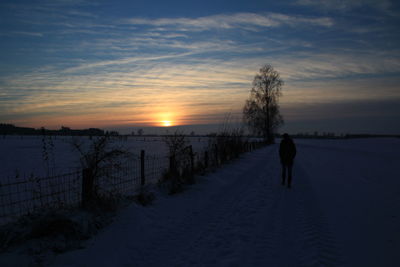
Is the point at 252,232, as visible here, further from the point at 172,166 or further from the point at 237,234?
the point at 172,166

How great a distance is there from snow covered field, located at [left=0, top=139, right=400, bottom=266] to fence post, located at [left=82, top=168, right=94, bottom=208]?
2.58ft

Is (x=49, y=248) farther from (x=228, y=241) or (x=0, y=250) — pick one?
(x=228, y=241)

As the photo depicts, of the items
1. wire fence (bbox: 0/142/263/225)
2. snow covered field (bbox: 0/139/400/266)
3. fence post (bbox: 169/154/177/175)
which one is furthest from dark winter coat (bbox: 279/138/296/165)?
fence post (bbox: 169/154/177/175)

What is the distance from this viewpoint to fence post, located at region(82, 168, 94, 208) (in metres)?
5.93

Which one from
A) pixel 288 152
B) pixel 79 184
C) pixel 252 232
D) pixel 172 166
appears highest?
pixel 288 152

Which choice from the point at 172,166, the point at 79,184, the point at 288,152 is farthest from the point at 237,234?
the point at 288,152

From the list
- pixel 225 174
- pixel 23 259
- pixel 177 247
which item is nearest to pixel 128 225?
pixel 177 247

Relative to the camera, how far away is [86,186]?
19.6 feet

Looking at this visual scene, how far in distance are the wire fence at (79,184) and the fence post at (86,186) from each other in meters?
0.02

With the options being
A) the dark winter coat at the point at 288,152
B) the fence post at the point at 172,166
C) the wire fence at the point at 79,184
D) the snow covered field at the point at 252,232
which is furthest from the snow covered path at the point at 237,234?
the dark winter coat at the point at 288,152

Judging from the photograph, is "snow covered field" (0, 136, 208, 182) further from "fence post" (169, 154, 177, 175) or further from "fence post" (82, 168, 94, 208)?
"fence post" (169, 154, 177, 175)

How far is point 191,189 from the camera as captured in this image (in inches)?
375

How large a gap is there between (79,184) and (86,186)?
98.6 inches

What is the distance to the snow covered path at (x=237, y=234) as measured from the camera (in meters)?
4.28
